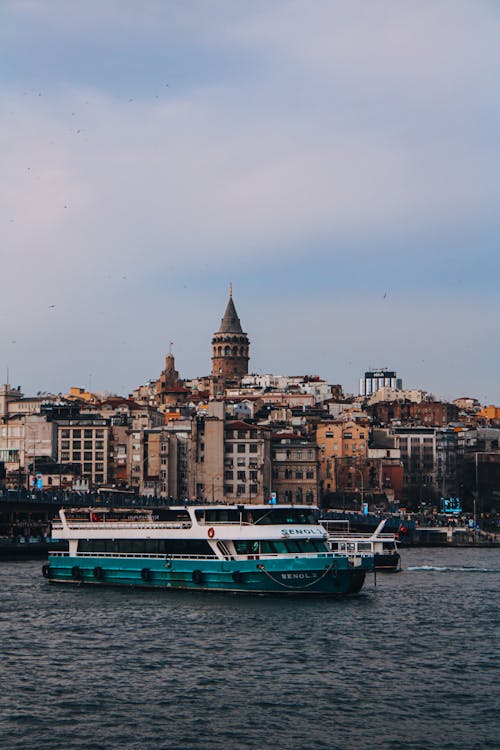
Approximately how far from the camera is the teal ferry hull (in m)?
54.0

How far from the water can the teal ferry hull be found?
93 centimetres

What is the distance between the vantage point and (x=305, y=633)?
147ft

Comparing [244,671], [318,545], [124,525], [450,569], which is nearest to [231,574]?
[318,545]

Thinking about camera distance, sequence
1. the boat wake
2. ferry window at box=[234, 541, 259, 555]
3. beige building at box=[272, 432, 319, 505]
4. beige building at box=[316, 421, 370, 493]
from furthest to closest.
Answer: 1. beige building at box=[316, 421, 370, 493]
2. beige building at box=[272, 432, 319, 505]
3. the boat wake
4. ferry window at box=[234, 541, 259, 555]

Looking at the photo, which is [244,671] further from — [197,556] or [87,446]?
[87,446]

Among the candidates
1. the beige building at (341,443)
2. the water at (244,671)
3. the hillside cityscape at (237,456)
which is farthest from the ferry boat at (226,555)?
the beige building at (341,443)

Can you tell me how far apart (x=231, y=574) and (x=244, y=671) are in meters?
17.4

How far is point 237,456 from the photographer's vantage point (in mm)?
133375

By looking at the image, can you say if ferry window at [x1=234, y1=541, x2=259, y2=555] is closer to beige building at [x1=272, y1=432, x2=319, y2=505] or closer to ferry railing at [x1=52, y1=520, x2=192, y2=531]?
ferry railing at [x1=52, y1=520, x2=192, y2=531]

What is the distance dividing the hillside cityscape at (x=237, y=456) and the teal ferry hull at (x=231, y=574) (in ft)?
180

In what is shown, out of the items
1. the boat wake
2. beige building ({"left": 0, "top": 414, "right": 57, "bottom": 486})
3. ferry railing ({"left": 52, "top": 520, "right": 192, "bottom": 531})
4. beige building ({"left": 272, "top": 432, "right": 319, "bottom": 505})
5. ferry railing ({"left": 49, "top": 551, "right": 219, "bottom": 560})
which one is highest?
beige building ({"left": 0, "top": 414, "right": 57, "bottom": 486})

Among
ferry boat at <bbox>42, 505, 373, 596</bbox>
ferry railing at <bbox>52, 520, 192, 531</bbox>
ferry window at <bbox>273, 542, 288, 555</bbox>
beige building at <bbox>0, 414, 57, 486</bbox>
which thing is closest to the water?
ferry boat at <bbox>42, 505, 373, 596</bbox>

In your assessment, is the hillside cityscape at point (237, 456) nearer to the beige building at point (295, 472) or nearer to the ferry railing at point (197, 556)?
the beige building at point (295, 472)

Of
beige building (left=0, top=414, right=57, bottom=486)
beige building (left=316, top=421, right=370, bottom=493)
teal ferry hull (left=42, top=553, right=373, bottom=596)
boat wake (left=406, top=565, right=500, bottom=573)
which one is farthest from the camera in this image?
beige building (left=316, top=421, right=370, bottom=493)
